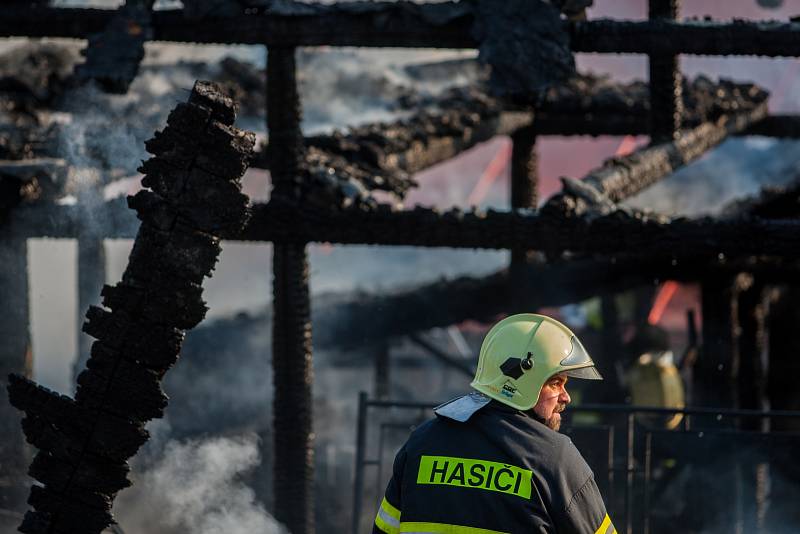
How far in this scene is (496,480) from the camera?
4715 millimetres

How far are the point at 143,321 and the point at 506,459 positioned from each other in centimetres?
265

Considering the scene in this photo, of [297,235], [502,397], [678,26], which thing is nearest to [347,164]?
[297,235]

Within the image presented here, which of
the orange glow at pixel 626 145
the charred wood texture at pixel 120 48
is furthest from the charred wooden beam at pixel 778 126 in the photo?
the orange glow at pixel 626 145

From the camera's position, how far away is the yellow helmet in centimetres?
499

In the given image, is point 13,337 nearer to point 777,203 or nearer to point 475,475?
point 475,475

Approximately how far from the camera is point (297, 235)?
1021 cm

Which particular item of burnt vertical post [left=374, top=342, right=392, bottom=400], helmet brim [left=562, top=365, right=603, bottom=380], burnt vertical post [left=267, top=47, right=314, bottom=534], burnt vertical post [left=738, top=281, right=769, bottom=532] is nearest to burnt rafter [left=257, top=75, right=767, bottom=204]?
burnt vertical post [left=267, top=47, right=314, bottom=534]

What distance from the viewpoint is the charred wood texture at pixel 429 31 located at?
1016cm

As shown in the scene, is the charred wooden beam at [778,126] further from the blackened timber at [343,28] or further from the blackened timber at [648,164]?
the blackened timber at [343,28]

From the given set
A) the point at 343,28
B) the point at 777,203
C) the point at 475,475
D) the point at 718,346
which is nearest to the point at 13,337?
the point at 343,28

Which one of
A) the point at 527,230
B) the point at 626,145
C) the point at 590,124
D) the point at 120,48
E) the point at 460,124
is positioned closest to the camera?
the point at 527,230

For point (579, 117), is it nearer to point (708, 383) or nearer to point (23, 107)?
point (708, 383)

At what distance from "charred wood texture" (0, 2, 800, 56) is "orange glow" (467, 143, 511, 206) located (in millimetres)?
24531

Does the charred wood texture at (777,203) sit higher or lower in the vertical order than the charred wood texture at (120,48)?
higher
